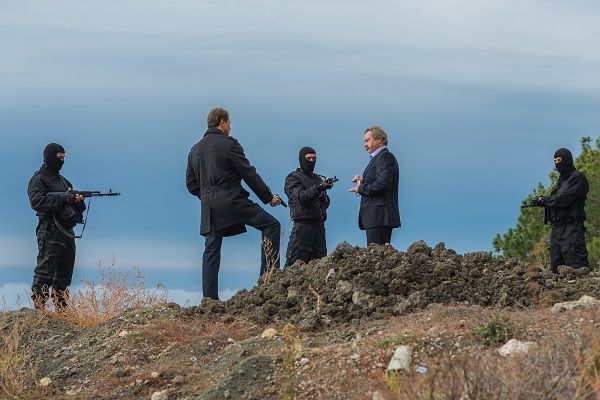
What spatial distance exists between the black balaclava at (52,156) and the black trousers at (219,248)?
3218 mm

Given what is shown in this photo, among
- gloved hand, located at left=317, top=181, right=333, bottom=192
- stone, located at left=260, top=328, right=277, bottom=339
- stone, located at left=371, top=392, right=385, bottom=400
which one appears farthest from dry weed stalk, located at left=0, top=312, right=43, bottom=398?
gloved hand, located at left=317, top=181, right=333, bottom=192

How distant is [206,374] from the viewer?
9344 mm

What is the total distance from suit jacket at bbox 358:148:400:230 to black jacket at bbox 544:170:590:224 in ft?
9.73

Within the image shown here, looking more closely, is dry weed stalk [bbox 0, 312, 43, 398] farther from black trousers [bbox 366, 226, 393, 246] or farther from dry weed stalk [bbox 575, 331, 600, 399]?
dry weed stalk [bbox 575, 331, 600, 399]

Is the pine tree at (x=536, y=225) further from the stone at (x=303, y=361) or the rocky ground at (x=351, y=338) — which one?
the stone at (x=303, y=361)

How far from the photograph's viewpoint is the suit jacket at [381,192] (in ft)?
45.4

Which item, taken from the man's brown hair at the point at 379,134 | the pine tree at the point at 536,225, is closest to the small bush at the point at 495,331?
the man's brown hair at the point at 379,134

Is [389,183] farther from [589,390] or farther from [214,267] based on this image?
[589,390]

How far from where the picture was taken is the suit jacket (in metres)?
13.8

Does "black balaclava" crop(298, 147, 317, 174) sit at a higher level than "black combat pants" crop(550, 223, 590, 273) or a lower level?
higher

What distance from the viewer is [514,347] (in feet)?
25.9

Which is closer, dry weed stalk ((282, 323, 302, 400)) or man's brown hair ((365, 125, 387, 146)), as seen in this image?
dry weed stalk ((282, 323, 302, 400))

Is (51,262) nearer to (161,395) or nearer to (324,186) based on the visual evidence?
(324,186)

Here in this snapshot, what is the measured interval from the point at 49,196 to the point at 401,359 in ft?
27.4
